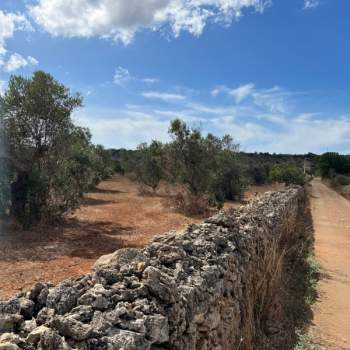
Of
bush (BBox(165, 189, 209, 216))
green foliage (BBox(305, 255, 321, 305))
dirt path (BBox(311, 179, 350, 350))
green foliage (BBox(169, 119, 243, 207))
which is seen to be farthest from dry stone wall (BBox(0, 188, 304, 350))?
green foliage (BBox(169, 119, 243, 207))

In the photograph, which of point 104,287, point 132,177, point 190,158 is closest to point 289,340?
point 104,287

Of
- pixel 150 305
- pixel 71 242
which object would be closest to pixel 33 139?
pixel 71 242

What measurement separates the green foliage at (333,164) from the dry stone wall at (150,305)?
2928 inches

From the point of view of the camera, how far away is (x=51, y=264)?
32.0 ft

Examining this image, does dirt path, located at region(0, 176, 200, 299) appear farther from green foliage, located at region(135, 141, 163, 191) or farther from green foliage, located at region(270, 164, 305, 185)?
green foliage, located at region(270, 164, 305, 185)

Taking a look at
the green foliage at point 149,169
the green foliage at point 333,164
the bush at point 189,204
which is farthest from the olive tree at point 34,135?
the green foliage at point 333,164

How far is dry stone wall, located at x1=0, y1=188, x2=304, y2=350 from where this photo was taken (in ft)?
8.10

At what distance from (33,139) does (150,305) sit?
1257 centimetres

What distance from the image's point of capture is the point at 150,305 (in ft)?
9.86

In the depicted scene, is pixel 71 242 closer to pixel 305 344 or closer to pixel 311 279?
pixel 311 279

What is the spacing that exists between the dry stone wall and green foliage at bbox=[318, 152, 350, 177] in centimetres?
7437

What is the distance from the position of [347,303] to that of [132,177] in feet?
98.6

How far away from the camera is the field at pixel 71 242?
8883 mm

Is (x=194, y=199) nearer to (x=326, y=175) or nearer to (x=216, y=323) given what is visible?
(x=216, y=323)
